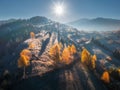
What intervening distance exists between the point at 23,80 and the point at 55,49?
51.6 m

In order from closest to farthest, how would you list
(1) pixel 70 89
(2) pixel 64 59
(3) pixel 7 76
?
1. (1) pixel 70 89
2. (3) pixel 7 76
3. (2) pixel 64 59

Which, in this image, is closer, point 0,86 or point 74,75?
point 0,86

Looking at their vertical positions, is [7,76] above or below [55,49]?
below

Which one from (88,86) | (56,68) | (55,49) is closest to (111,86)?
(88,86)

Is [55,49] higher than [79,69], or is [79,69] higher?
[55,49]

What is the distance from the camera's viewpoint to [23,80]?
103 m

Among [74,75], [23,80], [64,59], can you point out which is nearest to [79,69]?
[74,75]

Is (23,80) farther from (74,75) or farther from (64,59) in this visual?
(64,59)

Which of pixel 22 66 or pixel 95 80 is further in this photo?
pixel 22 66

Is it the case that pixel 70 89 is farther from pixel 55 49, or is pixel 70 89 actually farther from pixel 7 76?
pixel 55 49

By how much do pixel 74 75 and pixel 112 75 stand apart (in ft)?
114

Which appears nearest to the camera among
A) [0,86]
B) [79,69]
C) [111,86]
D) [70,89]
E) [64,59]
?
[70,89]

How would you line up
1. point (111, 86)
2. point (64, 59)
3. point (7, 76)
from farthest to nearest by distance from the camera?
point (64, 59)
point (7, 76)
point (111, 86)

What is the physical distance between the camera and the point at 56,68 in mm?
120000
